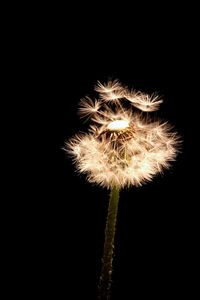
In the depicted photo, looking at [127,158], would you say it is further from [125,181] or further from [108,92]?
[108,92]

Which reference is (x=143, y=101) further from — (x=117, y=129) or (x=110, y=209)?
(x=110, y=209)

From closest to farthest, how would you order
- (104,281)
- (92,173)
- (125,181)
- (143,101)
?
(104,281), (125,181), (92,173), (143,101)

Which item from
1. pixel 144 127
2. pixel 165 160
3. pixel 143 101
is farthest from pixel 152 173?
pixel 143 101

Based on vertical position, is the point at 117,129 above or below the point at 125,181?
above

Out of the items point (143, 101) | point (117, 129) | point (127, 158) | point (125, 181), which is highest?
point (143, 101)

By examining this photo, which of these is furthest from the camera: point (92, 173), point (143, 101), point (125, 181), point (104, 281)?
point (143, 101)

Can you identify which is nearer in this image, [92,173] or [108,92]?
[92,173]
